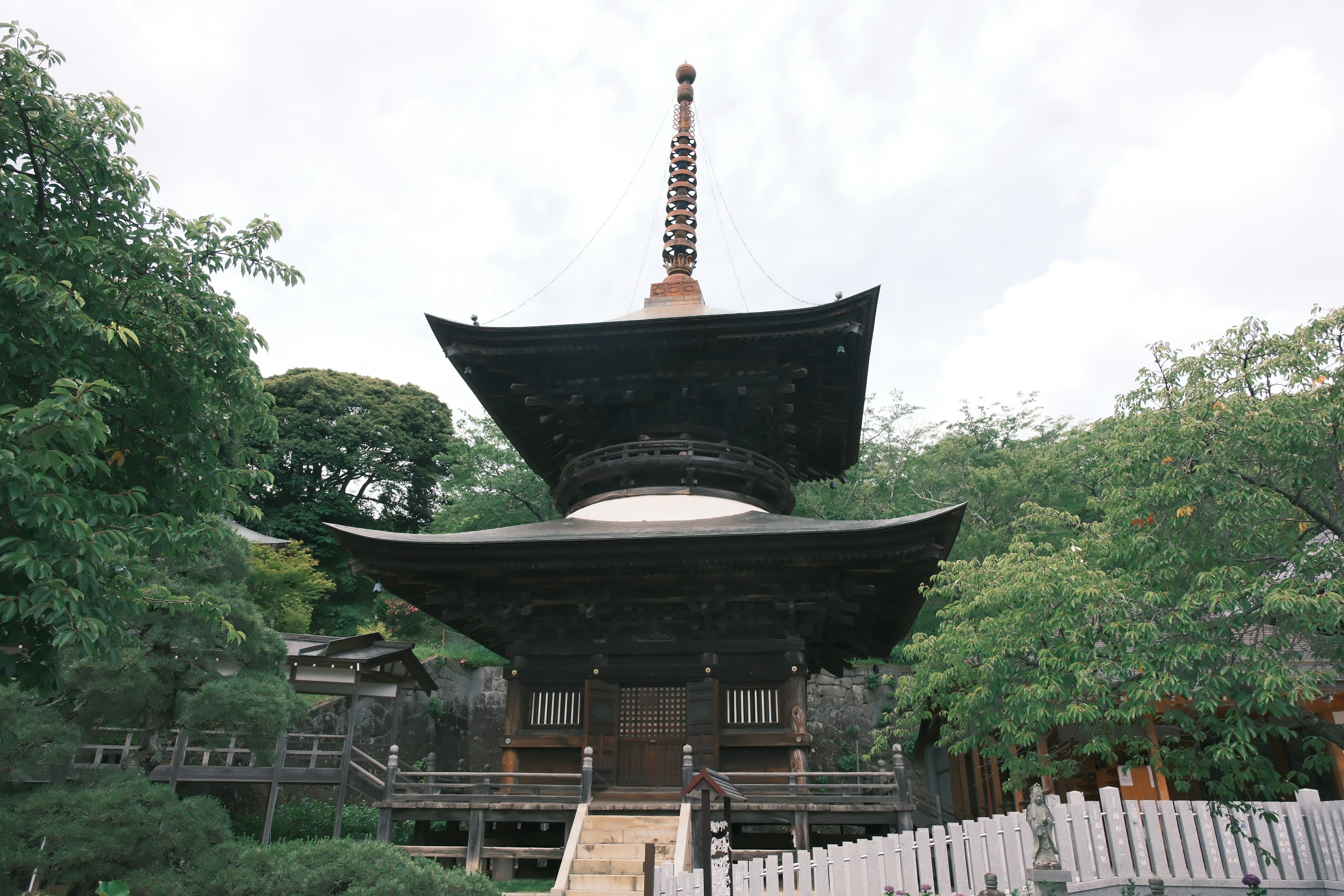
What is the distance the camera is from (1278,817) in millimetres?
8336

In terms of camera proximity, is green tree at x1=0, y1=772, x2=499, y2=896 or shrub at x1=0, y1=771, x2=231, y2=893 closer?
green tree at x1=0, y1=772, x2=499, y2=896

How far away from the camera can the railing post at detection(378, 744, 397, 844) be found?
12.4m

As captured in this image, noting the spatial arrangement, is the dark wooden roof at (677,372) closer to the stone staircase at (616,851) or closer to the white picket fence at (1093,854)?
the stone staircase at (616,851)

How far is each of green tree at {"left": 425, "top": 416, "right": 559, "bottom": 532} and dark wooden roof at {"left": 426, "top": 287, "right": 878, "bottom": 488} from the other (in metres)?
16.0

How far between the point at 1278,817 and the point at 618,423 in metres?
11.3

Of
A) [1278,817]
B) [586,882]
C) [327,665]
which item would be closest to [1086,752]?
[1278,817]

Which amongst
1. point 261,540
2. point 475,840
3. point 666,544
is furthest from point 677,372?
point 261,540

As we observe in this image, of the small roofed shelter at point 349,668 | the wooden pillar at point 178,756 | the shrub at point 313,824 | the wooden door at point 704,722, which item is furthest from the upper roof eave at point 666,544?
the shrub at point 313,824

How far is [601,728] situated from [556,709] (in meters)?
0.94

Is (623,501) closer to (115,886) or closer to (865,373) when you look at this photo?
(865,373)

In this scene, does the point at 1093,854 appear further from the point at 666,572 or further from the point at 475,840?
the point at 475,840

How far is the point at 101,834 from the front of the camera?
392 inches

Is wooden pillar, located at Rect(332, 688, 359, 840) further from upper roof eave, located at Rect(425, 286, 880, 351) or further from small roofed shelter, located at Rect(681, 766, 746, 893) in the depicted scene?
small roofed shelter, located at Rect(681, 766, 746, 893)

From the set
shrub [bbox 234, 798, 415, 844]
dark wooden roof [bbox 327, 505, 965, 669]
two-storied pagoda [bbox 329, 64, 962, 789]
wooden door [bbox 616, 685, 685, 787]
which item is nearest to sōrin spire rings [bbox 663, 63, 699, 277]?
two-storied pagoda [bbox 329, 64, 962, 789]
